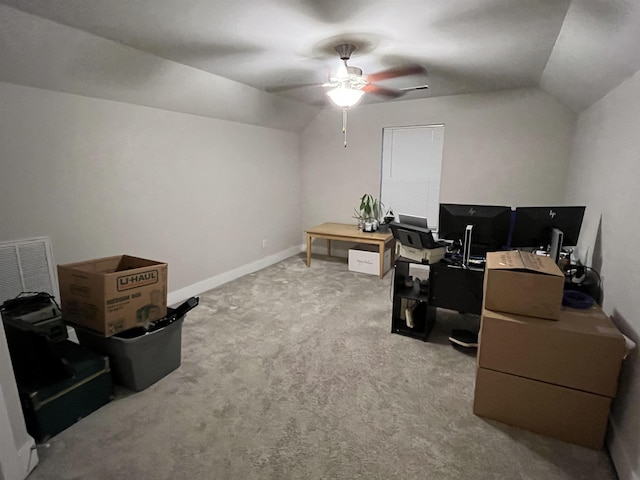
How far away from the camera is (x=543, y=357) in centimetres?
177

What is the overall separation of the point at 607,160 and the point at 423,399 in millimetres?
2200

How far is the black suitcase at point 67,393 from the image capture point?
1738mm

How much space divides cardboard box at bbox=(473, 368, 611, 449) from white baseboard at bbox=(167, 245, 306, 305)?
303 cm

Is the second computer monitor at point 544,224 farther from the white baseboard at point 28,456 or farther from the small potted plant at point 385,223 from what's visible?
the white baseboard at point 28,456

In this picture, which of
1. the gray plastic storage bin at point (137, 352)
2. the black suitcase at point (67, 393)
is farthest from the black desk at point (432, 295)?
the black suitcase at point (67, 393)

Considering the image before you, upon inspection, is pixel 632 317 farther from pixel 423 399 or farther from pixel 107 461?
pixel 107 461

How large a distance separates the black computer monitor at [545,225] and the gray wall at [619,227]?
0.53 feet

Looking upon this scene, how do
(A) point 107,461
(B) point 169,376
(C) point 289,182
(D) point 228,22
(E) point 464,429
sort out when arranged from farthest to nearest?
(C) point 289,182 < (B) point 169,376 < (D) point 228,22 < (E) point 464,429 < (A) point 107,461

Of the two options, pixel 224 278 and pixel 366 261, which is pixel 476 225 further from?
pixel 224 278

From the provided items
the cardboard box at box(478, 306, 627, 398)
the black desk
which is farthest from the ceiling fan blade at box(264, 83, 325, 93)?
the cardboard box at box(478, 306, 627, 398)

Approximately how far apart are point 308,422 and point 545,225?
2181mm

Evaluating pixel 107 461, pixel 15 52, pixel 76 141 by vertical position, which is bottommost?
pixel 107 461

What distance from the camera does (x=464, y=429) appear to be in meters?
1.87

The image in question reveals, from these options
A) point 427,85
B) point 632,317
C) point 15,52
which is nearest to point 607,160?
point 632,317
